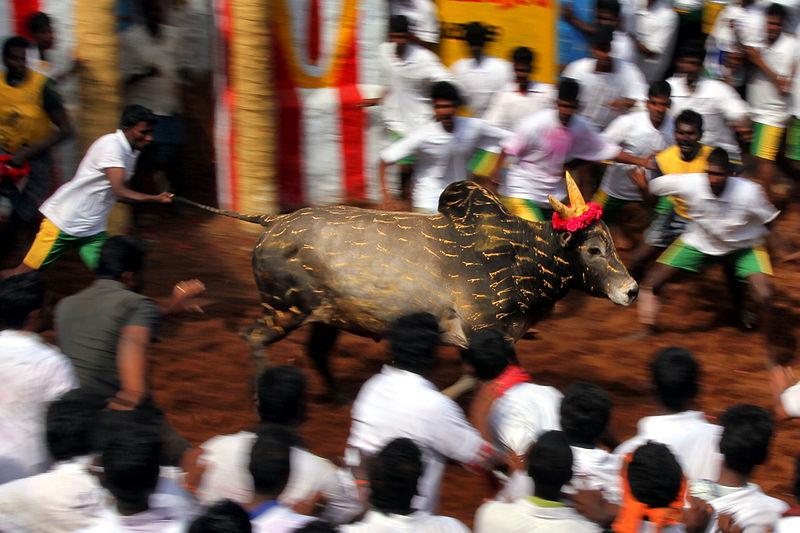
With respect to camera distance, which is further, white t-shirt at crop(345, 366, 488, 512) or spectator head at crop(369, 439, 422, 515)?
white t-shirt at crop(345, 366, 488, 512)

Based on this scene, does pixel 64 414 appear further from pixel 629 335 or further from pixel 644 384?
pixel 629 335

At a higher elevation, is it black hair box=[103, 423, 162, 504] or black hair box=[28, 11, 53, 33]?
black hair box=[28, 11, 53, 33]

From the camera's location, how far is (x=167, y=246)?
894 centimetres

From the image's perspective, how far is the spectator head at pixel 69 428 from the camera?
12.4 feet

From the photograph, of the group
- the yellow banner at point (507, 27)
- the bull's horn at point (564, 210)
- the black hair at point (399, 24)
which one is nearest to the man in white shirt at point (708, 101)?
the yellow banner at point (507, 27)

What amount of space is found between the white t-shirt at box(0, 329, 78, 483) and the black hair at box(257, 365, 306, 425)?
94 centimetres

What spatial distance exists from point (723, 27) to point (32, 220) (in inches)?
254

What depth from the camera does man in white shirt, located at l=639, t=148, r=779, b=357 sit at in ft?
24.1

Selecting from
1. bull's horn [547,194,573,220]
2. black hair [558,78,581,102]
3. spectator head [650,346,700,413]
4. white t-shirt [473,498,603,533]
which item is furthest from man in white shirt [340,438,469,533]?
black hair [558,78,581,102]

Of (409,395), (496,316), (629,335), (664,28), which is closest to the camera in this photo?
(409,395)

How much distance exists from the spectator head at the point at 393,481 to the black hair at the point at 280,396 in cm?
70

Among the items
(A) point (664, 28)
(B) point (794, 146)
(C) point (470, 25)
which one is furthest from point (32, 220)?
(B) point (794, 146)

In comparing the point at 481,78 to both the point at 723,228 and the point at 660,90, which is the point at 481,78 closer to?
the point at 660,90

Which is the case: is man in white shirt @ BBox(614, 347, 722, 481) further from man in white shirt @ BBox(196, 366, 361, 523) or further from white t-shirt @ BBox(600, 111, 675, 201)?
white t-shirt @ BBox(600, 111, 675, 201)
